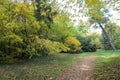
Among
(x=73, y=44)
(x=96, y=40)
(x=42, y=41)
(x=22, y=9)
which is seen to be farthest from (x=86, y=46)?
(x=22, y=9)

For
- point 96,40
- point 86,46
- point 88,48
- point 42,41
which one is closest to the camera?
point 42,41

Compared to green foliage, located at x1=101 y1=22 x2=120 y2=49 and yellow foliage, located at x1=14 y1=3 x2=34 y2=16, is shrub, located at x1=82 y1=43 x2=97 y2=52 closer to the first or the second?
green foliage, located at x1=101 y1=22 x2=120 y2=49

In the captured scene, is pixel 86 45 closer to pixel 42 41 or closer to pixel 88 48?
pixel 88 48

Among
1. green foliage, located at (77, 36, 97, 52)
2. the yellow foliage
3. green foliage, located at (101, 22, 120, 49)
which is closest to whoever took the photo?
the yellow foliage

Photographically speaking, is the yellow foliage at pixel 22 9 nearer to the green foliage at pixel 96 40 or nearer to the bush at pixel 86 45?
the bush at pixel 86 45

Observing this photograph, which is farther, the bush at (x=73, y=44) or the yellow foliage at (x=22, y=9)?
the bush at (x=73, y=44)

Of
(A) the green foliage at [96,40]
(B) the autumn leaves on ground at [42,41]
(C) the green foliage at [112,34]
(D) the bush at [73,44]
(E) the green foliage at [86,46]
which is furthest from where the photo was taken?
(A) the green foliage at [96,40]

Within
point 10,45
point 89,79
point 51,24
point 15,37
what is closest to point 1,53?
point 10,45

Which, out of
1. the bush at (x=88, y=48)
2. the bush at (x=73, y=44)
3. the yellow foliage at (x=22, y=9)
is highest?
the yellow foliage at (x=22, y=9)

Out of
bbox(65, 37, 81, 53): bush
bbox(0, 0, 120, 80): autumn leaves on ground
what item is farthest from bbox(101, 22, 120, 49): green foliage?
bbox(0, 0, 120, 80): autumn leaves on ground

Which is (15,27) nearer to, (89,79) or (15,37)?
(15,37)

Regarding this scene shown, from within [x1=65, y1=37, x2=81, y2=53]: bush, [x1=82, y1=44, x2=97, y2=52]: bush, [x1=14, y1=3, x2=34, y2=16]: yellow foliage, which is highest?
[x1=14, y1=3, x2=34, y2=16]: yellow foliage

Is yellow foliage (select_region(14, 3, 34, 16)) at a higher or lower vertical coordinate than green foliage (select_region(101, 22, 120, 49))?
higher

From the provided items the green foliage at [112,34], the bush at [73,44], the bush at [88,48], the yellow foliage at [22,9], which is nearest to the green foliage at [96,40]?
the green foliage at [112,34]
